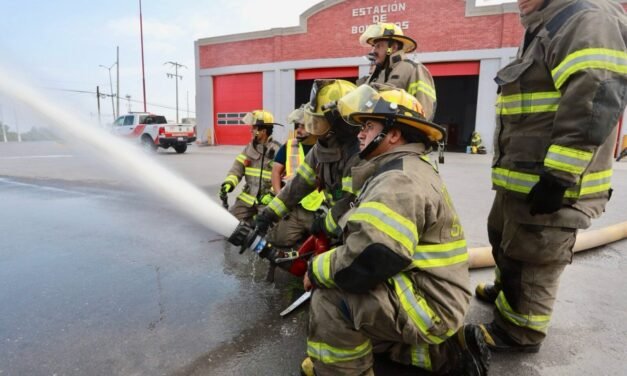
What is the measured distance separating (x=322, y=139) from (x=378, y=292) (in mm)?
1428

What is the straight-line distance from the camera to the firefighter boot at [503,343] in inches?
89.1

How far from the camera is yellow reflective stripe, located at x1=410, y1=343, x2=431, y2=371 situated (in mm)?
2049

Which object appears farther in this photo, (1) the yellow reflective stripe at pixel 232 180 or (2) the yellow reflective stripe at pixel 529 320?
(1) the yellow reflective stripe at pixel 232 180

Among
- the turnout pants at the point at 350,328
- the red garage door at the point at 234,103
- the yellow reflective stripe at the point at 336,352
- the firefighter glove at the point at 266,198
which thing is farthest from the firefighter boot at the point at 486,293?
the red garage door at the point at 234,103

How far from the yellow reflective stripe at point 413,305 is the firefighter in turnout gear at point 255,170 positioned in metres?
2.83

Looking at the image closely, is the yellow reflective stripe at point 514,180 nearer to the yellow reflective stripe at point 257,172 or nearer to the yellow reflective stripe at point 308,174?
the yellow reflective stripe at point 308,174

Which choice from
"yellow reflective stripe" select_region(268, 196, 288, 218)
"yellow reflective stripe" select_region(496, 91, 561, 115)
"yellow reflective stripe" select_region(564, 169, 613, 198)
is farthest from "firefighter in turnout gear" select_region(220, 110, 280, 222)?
"yellow reflective stripe" select_region(564, 169, 613, 198)

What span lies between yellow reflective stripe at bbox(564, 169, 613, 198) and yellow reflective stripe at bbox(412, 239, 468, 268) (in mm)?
731

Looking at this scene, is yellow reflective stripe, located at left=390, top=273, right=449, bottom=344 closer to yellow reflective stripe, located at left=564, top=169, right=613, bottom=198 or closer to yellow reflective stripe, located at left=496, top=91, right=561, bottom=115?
yellow reflective stripe, located at left=564, top=169, right=613, bottom=198

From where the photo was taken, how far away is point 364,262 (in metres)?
1.57

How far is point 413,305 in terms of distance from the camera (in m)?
1.69

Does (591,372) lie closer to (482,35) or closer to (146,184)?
(146,184)

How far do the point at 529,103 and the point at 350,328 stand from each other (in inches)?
60.5

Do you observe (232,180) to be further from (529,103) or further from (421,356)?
(529,103)
